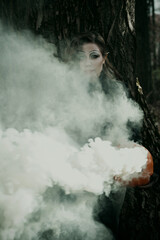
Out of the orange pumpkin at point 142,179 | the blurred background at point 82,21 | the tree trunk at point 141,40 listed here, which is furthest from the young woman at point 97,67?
the tree trunk at point 141,40

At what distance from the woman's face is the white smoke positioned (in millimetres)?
88

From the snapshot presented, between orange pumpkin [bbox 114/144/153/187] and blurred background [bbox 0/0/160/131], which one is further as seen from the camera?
blurred background [bbox 0/0/160/131]

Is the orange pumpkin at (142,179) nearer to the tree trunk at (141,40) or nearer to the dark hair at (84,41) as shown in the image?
the dark hair at (84,41)

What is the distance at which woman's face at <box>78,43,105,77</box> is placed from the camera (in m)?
2.41

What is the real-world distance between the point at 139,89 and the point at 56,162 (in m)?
1.59

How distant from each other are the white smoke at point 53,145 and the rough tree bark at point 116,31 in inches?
6.8

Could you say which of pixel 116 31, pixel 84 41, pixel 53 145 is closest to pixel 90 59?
pixel 84 41

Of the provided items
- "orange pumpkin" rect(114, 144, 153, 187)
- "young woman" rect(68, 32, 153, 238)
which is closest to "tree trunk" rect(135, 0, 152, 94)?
"young woman" rect(68, 32, 153, 238)

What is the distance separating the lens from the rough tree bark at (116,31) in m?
2.48

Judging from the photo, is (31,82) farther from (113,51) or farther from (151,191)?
(151,191)

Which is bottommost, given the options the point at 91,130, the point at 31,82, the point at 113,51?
the point at 91,130

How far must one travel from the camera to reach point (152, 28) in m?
11.5

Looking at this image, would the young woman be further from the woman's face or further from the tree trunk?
the tree trunk

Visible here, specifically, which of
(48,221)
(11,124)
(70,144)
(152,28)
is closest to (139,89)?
(70,144)
